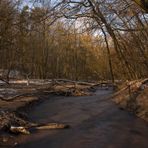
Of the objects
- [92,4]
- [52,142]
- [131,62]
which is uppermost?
[92,4]

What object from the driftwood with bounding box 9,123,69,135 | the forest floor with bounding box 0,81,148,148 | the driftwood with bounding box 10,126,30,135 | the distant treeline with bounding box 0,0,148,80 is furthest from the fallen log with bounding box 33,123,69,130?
the distant treeline with bounding box 0,0,148,80

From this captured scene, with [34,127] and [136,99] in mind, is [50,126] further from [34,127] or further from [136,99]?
[136,99]

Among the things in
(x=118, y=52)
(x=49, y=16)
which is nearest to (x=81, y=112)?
(x=118, y=52)

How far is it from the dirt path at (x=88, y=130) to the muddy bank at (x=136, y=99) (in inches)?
19.5

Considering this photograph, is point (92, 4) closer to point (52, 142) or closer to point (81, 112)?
point (81, 112)

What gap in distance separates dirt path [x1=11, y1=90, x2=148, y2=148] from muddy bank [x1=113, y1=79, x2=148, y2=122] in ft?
1.63

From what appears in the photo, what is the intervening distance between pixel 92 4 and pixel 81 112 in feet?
22.7

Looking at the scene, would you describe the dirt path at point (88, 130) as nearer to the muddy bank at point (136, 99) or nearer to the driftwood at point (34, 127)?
the driftwood at point (34, 127)

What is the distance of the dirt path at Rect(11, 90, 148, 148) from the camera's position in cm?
1212

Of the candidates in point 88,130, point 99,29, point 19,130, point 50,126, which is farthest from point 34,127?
point 99,29

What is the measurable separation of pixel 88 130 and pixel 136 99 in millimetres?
6494

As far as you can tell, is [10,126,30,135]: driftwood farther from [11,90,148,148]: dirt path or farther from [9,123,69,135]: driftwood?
[11,90,148,148]: dirt path

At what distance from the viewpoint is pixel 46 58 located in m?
69.9

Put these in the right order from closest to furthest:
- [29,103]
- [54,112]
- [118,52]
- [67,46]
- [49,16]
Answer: [49,16] < [54,112] < [29,103] < [118,52] < [67,46]
